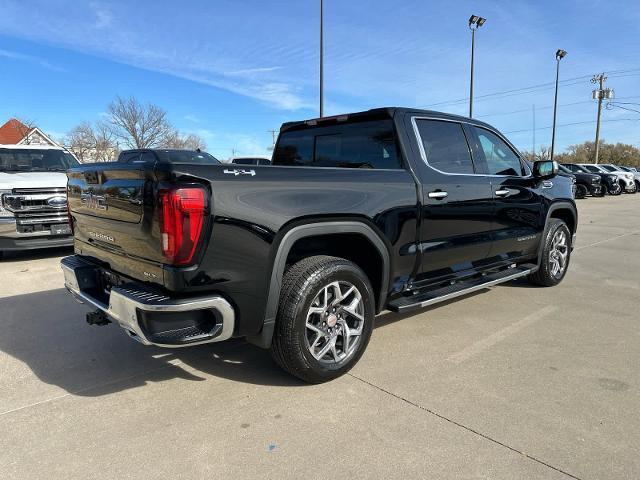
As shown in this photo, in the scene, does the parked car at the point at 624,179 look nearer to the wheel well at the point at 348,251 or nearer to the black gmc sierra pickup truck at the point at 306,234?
the black gmc sierra pickup truck at the point at 306,234

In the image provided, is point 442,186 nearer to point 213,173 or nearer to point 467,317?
point 467,317

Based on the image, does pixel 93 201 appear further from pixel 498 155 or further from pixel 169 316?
pixel 498 155

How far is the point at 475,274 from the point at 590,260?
4236mm

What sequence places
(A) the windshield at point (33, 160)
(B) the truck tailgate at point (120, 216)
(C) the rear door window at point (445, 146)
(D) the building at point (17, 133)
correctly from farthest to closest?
1. (D) the building at point (17, 133)
2. (A) the windshield at point (33, 160)
3. (C) the rear door window at point (445, 146)
4. (B) the truck tailgate at point (120, 216)

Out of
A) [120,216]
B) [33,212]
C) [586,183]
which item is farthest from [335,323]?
[586,183]

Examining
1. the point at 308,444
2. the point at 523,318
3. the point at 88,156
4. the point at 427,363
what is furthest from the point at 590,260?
the point at 88,156

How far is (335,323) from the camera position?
10.6ft

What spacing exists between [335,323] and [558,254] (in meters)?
3.80

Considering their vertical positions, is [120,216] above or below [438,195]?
below

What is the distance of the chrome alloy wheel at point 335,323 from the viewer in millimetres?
3131

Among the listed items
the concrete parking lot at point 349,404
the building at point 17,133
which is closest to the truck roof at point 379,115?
the concrete parking lot at point 349,404

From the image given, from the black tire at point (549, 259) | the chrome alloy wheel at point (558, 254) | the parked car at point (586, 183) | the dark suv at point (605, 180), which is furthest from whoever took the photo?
the dark suv at point (605, 180)

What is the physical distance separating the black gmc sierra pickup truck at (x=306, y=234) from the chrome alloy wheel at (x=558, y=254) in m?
1.00

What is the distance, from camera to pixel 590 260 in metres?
7.53
